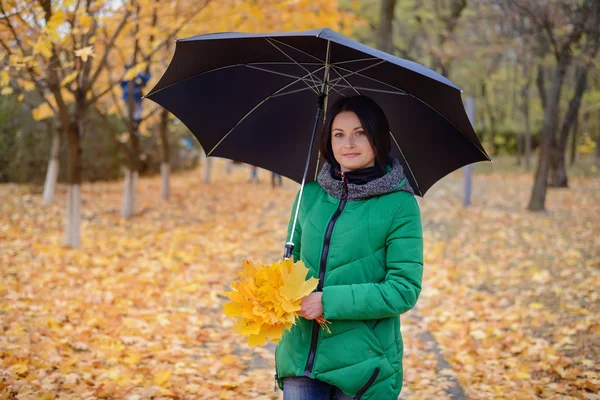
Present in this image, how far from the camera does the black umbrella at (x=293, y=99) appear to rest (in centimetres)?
247

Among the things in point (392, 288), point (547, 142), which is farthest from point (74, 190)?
point (547, 142)

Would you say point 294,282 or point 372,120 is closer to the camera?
point 294,282

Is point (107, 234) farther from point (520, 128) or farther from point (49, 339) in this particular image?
point (520, 128)

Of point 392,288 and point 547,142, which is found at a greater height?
point 547,142

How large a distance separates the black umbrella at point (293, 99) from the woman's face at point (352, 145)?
0.96 feet

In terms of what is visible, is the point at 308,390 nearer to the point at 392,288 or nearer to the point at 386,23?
the point at 392,288

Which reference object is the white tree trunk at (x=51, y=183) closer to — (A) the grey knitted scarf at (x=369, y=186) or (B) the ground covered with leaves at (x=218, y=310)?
(B) the ground covered with leaves at (x=218, y=310)

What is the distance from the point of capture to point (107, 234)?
382 inches

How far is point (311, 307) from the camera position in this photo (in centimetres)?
207

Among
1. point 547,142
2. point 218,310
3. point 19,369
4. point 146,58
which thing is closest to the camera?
point 19,369

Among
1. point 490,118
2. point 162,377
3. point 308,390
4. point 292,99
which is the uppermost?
point 490,118

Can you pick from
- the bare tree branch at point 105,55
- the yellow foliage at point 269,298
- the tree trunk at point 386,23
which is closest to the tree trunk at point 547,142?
the tree trunk at point 386,23

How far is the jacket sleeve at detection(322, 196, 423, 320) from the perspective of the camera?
205 centimetres

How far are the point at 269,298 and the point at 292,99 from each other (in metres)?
1.30
